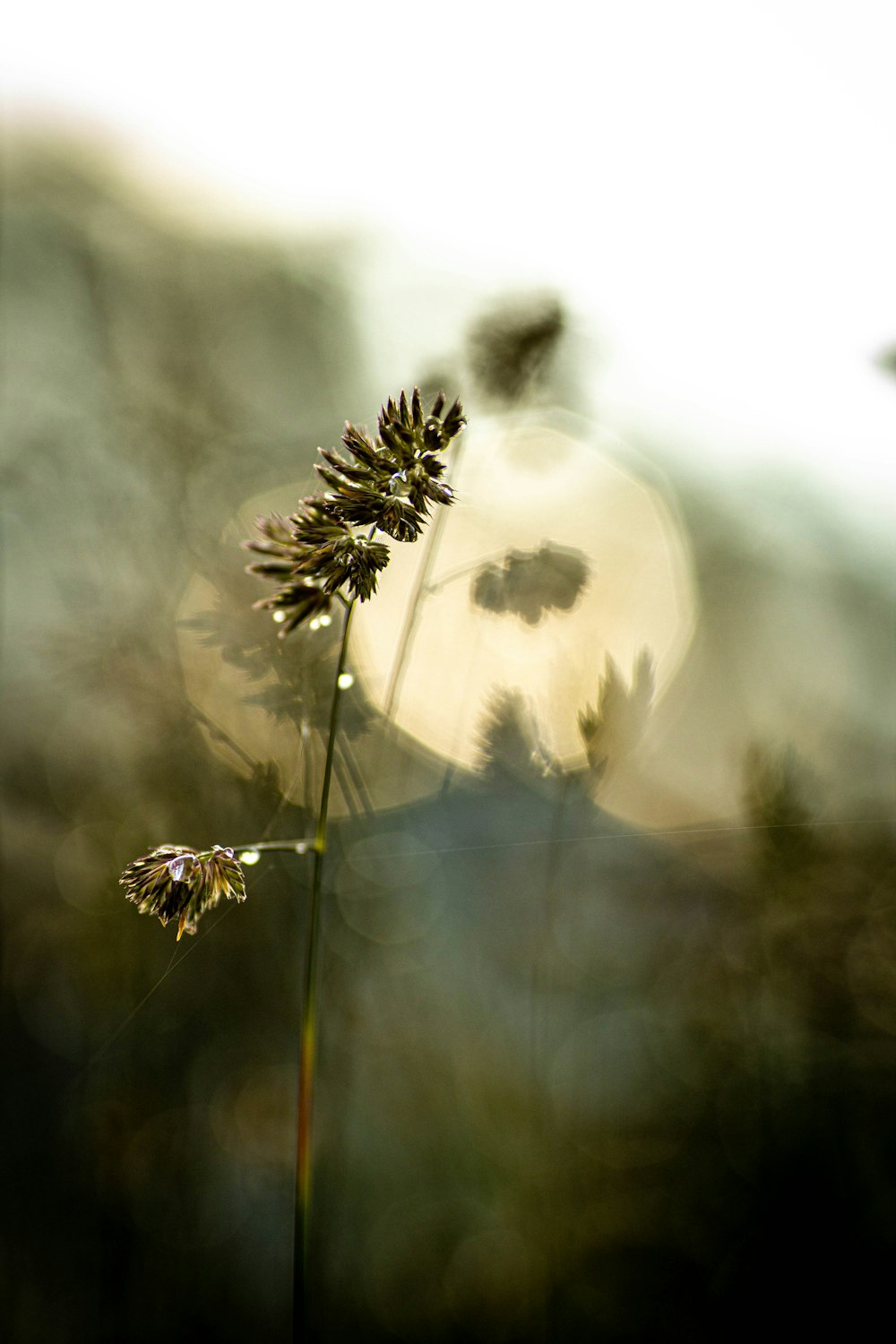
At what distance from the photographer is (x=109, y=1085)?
3.16 ft

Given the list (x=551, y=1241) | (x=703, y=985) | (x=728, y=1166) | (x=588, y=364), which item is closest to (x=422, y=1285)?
(x=551, y=1241)

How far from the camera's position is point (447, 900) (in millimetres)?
1007

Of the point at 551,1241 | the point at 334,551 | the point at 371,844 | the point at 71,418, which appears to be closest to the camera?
the point at 334,551

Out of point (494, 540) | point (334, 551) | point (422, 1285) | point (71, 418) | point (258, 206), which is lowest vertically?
point (422, 1285)

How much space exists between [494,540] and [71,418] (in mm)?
798

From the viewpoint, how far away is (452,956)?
0.99m

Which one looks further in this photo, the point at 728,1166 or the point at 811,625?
the point at 811,625

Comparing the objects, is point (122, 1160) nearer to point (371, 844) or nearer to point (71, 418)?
point (371, 844)

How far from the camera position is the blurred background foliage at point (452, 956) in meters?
0.88

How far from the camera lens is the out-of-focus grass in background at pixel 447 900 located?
0.89 m

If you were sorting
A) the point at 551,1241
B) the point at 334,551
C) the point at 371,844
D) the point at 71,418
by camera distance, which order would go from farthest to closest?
the point at 71,418, the point at 371,844, the point at 551,1241, the point at 334,551

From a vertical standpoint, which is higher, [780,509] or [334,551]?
[780,509]

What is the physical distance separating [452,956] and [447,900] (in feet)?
0.28

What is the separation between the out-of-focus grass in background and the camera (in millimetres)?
885
